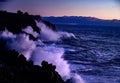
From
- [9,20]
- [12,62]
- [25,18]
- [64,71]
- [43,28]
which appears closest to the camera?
[12,62]

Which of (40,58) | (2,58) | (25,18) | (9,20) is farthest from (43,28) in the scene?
(2,58)

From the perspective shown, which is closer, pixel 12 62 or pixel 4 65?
pixel 4 65

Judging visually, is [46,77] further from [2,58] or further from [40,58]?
[40,58]

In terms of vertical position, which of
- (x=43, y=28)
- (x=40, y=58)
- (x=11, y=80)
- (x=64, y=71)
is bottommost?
(x=11, y=80)

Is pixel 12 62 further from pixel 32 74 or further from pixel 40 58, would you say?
pixel 40 58

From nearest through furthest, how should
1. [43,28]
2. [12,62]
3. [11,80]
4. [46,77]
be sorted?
[11,80]
[46,77]
[12,62]
[43,28]

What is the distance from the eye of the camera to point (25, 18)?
177 feet

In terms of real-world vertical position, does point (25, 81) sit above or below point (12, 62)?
below

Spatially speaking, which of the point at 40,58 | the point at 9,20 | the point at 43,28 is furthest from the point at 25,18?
the point at 40,58

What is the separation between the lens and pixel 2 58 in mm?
13273

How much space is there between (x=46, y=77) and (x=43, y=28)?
5444cm

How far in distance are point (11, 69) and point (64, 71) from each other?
25.2 ft

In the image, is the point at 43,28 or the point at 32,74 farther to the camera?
the point at 43,28

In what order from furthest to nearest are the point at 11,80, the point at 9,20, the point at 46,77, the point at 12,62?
the point at 9,20 < the point at 12,62 < the point at 46,77 < the point at 11,80
